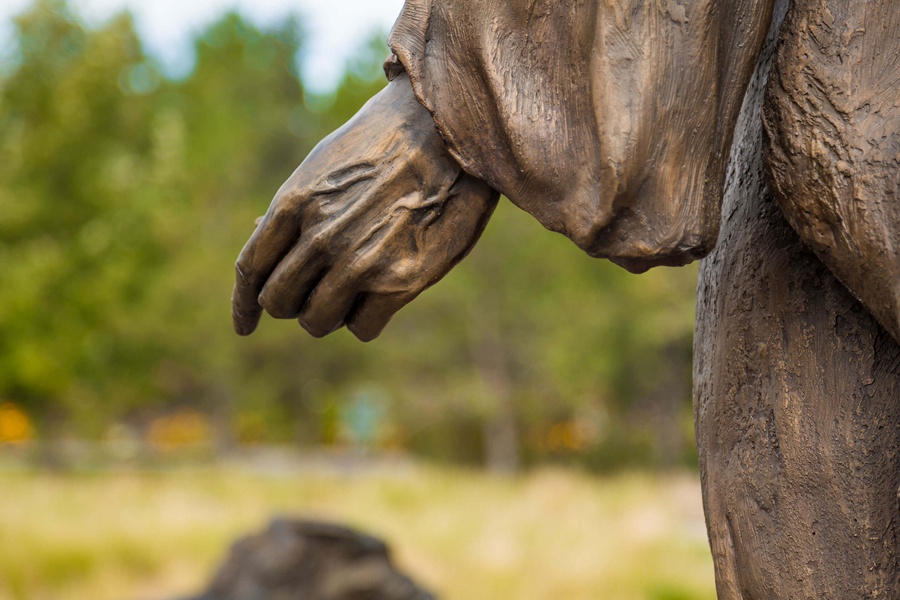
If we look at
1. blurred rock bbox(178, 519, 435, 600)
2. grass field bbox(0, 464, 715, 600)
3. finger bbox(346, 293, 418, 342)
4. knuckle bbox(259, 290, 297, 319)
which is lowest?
grass field bbox(0, 464, 715, 600)

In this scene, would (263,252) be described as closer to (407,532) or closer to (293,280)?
(293,280)

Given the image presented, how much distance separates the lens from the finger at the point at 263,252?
33.6 inches

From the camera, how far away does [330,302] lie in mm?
865

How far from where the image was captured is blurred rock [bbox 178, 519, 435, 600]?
12.2 ft

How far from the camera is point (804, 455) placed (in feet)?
2.75

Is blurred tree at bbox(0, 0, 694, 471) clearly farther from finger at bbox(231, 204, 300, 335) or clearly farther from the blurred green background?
finger at bbox(231, 204, 300, 335)

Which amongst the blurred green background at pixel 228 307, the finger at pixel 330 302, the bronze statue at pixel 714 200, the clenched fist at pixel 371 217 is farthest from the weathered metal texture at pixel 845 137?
the blurred green background at pixel 228 307

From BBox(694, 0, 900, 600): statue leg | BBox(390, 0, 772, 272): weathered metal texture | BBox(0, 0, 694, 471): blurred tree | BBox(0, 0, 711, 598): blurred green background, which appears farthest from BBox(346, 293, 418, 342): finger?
BBox(0, 0, 694, 471): blurred tree

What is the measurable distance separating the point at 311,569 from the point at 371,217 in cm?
323

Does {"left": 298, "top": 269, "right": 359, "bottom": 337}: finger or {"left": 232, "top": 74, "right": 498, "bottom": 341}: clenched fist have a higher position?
{"left": 232, "top": 74, "right": 498, "bottom": 341}: clenched fist

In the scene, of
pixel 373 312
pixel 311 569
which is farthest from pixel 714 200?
pixel 311 569

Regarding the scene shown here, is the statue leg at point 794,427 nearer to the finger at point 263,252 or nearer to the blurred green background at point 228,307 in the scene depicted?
the finger at point 263,252

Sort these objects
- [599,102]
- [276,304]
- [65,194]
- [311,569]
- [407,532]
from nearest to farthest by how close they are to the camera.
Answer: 1. [599,102]
2. [276,304]
3. [311,569]
4. [407,532]
5. [65,194]

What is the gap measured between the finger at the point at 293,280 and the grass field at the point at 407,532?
4080 millimetres
